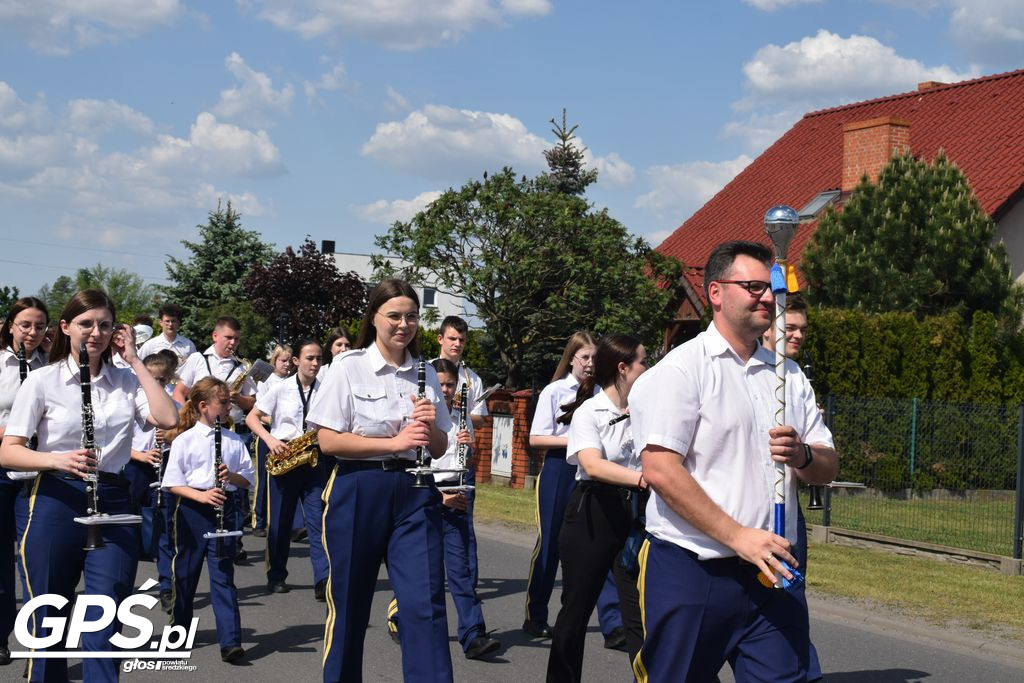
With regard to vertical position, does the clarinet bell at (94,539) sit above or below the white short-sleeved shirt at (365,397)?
below

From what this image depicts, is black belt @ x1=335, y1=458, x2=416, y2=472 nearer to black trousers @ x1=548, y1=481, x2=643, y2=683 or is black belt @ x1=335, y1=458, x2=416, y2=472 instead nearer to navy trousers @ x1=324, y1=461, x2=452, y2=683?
navy trousers @ x1=324, y1=461, x2=452, y2=683

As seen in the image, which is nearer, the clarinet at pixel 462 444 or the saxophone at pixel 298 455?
the clarinet at pixel 462 444

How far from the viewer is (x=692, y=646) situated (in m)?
4.02

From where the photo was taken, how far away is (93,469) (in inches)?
221

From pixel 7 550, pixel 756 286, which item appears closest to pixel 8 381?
pixel 7 550

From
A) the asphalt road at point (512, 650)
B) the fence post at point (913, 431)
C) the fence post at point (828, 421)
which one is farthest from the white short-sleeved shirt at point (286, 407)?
the fence post at point (913, 431)

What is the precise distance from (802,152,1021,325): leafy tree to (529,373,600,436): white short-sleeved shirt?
41.8 ft

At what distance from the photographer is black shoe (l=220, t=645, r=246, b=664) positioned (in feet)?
25.7

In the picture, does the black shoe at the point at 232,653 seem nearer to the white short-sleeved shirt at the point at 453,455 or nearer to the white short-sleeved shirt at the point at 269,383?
the white short-sleeved shirt at the point at 453,455

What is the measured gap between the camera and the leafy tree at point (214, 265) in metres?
47.7

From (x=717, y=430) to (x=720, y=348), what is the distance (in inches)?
11.1

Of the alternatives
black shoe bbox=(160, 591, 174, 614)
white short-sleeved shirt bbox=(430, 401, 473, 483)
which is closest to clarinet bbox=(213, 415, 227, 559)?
black shoe bbox=(160, 591, 174, 614)

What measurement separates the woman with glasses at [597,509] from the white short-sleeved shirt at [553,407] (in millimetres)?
1584

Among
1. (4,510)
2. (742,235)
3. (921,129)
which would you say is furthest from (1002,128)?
(4,510)
